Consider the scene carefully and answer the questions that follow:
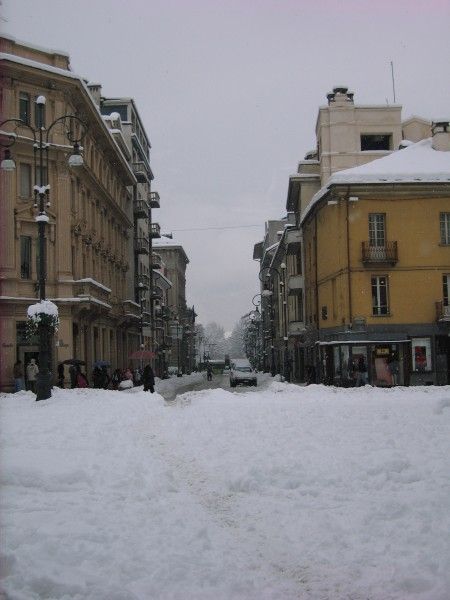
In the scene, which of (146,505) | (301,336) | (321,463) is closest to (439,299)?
(301,336)

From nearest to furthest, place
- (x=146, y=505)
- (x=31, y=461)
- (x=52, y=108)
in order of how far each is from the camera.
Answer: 1. (x=146, y=505)
2. (x=31, y=461)
3. (x=52, y=108)

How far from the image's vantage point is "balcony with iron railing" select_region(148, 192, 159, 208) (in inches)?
2916

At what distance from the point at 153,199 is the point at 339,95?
103 feet

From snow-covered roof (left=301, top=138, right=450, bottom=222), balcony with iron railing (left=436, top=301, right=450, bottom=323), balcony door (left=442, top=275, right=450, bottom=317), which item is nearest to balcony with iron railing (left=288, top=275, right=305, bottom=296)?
snow-covered roof (left=301, top=138, right=450, bottom=222)

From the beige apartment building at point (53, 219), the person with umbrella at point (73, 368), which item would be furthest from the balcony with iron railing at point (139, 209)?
the person with umbrella at point (73, 368)

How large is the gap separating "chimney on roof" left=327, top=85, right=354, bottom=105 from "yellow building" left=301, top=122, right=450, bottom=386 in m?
11.1

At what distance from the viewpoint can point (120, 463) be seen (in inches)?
422

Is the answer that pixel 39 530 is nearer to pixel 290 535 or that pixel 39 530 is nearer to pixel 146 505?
pixel 146 505

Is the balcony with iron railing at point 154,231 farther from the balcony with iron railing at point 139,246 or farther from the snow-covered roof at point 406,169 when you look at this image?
the snow-covered roof at point 406,169

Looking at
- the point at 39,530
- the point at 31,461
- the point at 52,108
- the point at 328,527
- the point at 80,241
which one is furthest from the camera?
the point at 80,241

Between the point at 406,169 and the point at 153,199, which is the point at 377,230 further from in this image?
the point at 153,199

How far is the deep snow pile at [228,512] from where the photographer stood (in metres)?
A: 5.51

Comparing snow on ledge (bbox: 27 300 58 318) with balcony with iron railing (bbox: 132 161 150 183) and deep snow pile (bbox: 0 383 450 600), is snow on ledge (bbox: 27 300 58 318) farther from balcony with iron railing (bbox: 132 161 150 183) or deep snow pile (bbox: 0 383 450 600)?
balcony with iron railing (bbox: 132 161 150 183)

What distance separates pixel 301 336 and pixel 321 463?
42.4m
